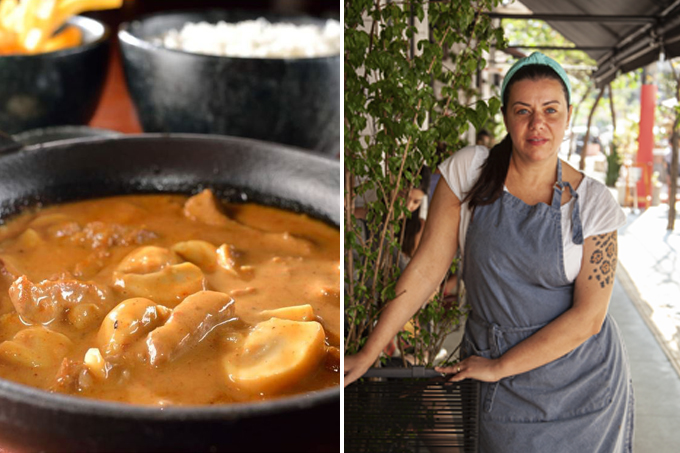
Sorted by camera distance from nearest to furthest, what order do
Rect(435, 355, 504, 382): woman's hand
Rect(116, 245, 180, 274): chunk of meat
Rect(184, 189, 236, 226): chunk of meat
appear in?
Rect(116, 245, 180, 274): chunk of meat < Rect(184, 189, 236, 226): chunk of meat < Rect(435, 355, 504, 382): woman's hand

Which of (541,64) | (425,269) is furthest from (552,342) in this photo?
(541,64)

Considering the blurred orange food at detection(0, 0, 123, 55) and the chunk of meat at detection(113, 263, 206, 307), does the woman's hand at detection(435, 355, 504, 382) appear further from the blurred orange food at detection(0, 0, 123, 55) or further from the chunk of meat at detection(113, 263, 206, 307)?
the blurred orange food at detection(0, 0, 123, 55)

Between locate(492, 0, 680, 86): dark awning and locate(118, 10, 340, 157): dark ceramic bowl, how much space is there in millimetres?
630

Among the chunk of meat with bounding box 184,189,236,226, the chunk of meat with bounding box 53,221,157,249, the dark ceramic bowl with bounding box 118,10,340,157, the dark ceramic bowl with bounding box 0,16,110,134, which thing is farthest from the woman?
the dark ceramic bowl with bounding box 0,16,110,134

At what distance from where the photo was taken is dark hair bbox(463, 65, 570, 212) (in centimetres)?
153

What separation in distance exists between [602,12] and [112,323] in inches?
66.0

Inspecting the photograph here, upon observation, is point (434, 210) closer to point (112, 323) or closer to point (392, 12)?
point (392, 12)

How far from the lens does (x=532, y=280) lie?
1520 millimetres

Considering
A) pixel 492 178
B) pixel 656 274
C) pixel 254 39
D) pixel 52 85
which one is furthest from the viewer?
pixel 254 39

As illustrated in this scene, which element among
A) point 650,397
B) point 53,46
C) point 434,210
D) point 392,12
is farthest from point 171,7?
point 650,397

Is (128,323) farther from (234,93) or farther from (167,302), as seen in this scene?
(234,93)

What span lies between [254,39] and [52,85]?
57 cm

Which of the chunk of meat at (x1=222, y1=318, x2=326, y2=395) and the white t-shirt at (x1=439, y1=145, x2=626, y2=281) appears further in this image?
the white t-shirt at (x1=439, y1=145, x2=626, y2=281)

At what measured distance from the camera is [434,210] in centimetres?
167
